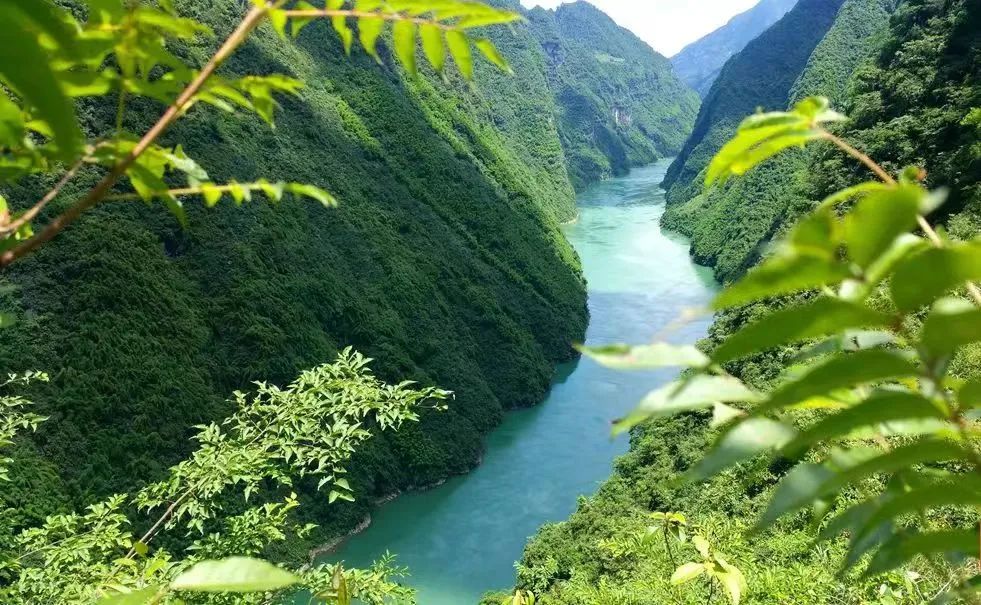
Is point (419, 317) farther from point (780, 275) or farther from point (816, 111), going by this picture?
point (780, 275)

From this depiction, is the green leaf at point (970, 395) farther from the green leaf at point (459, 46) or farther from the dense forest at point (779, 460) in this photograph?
the green leaf at point (459, 46)

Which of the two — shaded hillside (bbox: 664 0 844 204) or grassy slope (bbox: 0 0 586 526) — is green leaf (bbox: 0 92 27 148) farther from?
shaded hillside (bbox: 664 0 844 204)

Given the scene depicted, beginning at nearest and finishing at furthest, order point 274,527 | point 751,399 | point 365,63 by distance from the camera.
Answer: point 751,399 < point 274,527 < point 365,63

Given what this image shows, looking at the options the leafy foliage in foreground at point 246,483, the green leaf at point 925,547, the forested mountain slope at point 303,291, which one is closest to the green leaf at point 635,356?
the green leaf at point 925,547

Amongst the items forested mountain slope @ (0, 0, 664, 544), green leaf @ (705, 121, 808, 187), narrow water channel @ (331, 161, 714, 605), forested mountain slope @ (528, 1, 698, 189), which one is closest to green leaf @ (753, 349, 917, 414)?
green leaf @ (705, 121, 808, 187)

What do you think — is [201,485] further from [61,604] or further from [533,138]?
[533,138]

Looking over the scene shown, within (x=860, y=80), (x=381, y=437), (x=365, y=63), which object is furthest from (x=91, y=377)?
(x=365, y=63)
